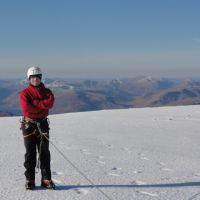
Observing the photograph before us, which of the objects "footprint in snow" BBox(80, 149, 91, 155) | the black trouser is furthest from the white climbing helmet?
"footprint in snow" BBox(80, 149, 91, 155)

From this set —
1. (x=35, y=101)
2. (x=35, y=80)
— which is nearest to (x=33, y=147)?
(x=35, y=101)

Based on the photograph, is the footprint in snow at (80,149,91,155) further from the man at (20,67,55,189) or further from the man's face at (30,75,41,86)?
the man's face at (30,75,41,86)

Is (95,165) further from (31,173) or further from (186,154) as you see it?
(186,154)

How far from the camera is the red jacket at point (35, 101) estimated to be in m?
7.58

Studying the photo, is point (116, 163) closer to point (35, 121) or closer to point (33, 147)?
point (33, 147)

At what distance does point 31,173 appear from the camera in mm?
7801

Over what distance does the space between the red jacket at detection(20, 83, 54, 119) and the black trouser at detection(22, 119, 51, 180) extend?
0.71ft

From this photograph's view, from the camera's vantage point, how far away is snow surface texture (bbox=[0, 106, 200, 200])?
768cm

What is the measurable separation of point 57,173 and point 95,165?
137 centimetres

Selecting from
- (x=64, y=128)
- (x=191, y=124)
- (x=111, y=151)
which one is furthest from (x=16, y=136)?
(x=191, y=124)

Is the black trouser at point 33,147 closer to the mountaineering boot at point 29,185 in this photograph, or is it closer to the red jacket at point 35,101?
the mountaineering boot at point 29,185

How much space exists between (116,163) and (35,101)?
4047mm

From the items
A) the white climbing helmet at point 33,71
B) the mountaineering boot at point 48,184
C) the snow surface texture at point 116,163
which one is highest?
the white climbing helmet at point 33,71

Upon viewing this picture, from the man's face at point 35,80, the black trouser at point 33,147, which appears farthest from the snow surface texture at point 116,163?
the man's face at point 35,80
